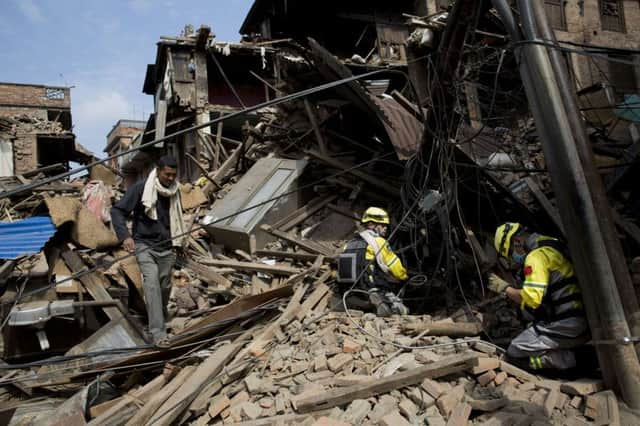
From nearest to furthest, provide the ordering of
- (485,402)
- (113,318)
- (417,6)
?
(485,402) → (113,318) → (417,6)

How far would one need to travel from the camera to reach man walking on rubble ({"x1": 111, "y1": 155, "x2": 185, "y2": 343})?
514cm

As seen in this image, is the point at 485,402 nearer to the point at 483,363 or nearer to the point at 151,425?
the point at 483,363

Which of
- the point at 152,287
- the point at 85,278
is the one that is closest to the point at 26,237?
the point at 85,278

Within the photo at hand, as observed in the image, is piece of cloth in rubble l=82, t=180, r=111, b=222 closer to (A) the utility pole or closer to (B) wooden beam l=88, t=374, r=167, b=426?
(B) wooden beam l=88, t=374, r=167, b=426

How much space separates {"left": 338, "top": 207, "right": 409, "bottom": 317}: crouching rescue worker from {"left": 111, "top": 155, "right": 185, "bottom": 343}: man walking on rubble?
2212 mm

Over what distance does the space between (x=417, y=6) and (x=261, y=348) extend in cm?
1718

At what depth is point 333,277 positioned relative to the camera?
640 centimetres

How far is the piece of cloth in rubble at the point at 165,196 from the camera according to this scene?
5.26 meters

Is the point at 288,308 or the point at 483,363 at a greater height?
the point at 288,308

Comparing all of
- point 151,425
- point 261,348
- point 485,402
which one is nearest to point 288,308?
point 261,348

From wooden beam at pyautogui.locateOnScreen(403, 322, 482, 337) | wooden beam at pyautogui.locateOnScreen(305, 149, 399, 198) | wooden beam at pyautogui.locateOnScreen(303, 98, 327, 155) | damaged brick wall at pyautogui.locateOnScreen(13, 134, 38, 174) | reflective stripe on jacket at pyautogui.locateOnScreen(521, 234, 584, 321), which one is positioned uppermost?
damaged brick wall at pyautogui.locateOnScreen(13, 134, 38, 174)

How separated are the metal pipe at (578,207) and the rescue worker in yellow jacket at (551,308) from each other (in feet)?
0.69

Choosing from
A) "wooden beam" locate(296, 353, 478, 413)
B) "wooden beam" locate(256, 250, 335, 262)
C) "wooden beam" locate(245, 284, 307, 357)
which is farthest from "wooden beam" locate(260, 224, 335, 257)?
"wooden beam" locate(296, 353, 478, 413)

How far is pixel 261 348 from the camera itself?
4.47m
